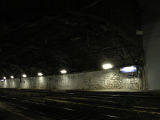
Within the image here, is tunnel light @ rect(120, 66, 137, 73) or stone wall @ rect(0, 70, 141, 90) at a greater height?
tunnel light @ rect(120, 66, 137, 73)

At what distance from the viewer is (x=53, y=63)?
1078 inches

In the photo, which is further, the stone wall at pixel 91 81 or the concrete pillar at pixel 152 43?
the stone wall at pixel 91 81

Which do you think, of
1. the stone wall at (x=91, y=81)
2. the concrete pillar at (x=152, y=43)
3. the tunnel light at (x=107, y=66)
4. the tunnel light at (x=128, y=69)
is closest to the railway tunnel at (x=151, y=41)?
the concrete pillar at (x=152, y=43)

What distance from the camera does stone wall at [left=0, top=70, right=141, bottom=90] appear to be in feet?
63.2

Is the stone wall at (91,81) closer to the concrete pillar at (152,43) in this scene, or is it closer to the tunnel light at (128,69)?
the tunnel light at (128,69)

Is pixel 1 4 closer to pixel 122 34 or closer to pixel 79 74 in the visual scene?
pixel 122 34

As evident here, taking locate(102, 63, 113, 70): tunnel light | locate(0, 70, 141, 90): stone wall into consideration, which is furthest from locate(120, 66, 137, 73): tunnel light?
locate(102, 63, 113, 70): tunnel light

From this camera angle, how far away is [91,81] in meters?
23.2

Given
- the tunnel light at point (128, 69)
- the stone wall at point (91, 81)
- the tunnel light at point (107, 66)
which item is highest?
the tunnel light at point (107, 66)

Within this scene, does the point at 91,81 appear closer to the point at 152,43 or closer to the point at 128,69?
the point at 128,69

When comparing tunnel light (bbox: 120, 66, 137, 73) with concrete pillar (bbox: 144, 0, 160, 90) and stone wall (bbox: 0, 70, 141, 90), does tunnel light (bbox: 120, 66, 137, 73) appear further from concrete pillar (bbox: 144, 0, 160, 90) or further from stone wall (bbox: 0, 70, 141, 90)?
concrete pillar (bbox: 144, 0, 160, 90)

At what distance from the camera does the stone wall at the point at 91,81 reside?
63.2 feet

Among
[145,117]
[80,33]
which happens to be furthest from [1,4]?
[80,33]

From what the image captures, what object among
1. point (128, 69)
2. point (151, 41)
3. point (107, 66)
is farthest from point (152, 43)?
point (107, 66)
